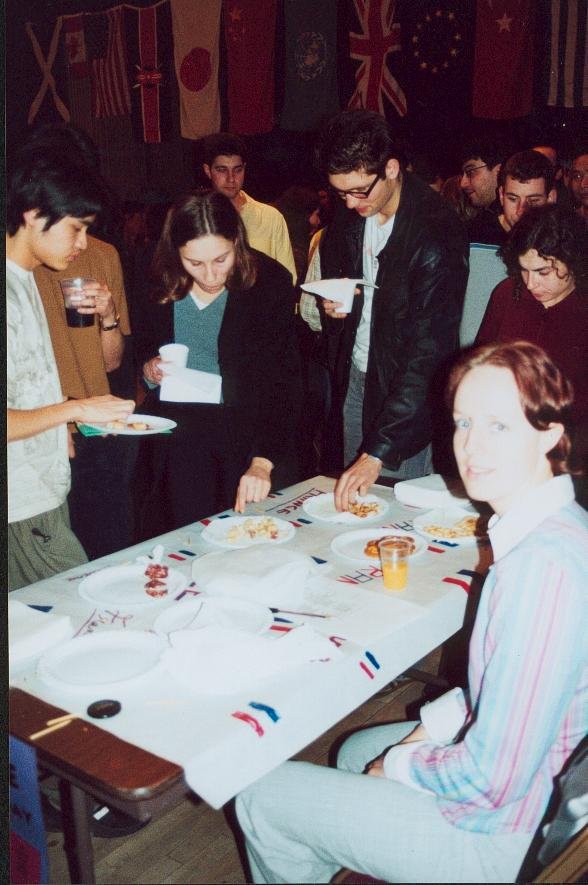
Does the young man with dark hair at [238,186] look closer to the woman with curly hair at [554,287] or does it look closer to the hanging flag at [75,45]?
the hanging flag at [75,45]

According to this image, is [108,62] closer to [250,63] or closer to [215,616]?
[250,63]

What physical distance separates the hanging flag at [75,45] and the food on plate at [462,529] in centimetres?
356

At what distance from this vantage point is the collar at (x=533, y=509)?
3.83 feet

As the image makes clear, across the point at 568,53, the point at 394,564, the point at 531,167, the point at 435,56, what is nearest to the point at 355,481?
the point at 394,564

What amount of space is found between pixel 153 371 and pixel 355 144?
2.97 ft

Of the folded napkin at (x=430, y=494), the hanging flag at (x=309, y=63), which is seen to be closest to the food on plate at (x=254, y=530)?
the folded napkin at (x=430, y=494)

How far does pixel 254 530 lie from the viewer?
1.85 m

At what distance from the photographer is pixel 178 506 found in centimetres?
234

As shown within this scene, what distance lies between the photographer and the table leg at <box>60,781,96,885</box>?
3.74ft

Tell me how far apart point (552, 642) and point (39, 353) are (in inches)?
52.9

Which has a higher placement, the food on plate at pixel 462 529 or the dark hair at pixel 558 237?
the dark hair at pixel 558 237

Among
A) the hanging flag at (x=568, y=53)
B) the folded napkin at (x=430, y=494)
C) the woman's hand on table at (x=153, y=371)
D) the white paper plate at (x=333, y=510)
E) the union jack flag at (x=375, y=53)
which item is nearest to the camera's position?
the white paper plate at (x=333, y=510)

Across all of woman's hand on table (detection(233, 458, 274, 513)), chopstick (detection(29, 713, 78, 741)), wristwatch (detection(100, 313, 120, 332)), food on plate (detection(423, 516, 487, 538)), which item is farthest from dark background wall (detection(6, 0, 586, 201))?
chopstick (detection(29, 713, 78, 741))

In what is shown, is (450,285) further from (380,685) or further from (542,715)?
(542,715)
